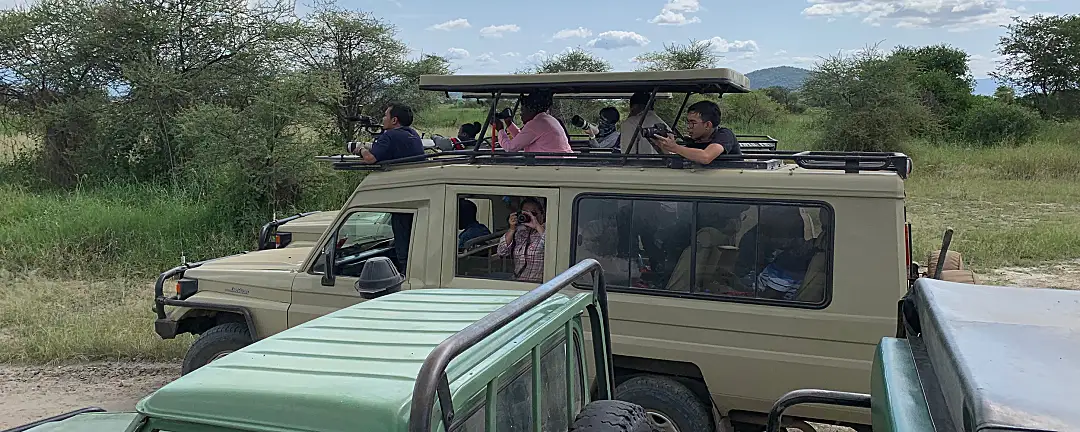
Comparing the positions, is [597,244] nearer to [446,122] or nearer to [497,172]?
[497,172]

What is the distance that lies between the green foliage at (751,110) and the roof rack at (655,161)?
2338cm

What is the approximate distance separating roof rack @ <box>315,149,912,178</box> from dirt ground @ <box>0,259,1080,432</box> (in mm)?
1839

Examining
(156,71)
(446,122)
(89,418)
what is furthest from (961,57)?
(89,418)

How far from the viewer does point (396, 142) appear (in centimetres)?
562

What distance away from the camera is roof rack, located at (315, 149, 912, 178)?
4.36 meters

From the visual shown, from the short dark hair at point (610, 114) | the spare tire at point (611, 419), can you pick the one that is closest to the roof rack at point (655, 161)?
the spare tire at point (611, 419)

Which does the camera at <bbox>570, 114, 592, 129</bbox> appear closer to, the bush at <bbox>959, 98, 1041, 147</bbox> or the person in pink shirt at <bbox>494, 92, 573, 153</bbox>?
the person in pink shirt at <bbox>494, 92, 573, 153</bbox>

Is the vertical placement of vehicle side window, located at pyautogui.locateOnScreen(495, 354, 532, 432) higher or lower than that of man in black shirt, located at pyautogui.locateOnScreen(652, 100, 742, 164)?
lower

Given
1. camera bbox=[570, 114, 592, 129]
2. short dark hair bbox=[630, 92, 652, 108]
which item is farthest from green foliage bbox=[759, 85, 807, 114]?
short dark hair bbox=[630, 92, 652, 108]

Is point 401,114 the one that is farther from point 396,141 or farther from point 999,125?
point 999,125

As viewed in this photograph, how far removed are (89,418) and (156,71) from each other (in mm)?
10756

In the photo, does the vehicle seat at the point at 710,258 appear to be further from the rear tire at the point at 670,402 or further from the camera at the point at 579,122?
the camera at the point at 579,122

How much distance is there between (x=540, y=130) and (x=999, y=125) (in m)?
24.1

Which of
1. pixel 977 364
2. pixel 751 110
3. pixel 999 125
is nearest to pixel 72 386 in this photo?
pixel 977 364
